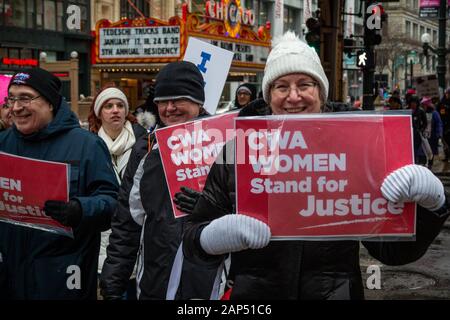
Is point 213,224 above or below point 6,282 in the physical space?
above

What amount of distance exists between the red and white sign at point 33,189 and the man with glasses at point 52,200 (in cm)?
4

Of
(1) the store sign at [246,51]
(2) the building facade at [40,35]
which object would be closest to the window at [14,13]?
(2) the building facade at [40,35]

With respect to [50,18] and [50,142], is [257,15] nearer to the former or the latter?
[50,18]

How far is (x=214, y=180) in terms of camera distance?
252 cm

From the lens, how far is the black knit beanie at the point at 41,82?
11.2 feet

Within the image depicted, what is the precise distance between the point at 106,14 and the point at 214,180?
1419 inches

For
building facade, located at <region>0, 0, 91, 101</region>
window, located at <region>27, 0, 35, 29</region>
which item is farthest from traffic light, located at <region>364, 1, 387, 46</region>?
window, located at <region>27, 0, 35, 29</region>

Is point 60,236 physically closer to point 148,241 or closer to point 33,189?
point 33,189

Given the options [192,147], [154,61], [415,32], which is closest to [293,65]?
[192,147]

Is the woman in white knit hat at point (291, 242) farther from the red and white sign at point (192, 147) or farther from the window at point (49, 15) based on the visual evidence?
the window at point (49, 15)

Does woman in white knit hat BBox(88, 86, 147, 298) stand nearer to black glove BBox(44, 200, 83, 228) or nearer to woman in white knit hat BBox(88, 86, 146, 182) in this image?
woman in white knit hat BBox(88, 86, 146, 182)

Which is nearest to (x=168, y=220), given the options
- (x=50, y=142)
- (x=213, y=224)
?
(x=50, y=142)

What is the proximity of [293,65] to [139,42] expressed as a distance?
1940 centimetres

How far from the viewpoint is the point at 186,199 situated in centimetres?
298
